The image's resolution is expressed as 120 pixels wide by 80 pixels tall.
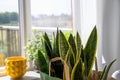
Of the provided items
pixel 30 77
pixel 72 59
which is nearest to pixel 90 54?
pixel 72 59

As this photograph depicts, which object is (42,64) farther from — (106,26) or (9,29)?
(106,26)

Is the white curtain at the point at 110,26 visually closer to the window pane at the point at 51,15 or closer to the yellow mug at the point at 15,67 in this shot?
the window pane at the point at 51,15

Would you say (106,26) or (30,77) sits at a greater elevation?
(106,26)

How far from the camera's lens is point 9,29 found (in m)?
2.10

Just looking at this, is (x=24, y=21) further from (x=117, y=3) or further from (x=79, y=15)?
(x=117, y=3)

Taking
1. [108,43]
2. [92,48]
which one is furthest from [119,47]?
[92,48]

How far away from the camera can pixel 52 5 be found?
2.44 meters

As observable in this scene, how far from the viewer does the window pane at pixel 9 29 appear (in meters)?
2.00

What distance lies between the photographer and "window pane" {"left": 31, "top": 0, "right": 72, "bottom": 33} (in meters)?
2.28

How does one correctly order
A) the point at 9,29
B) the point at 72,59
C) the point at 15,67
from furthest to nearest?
the point at 9,29
the point at 15,67
the point at 72,59

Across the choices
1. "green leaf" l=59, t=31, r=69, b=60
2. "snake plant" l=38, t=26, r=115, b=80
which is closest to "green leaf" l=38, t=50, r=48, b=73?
"snake plant" l=38, t=26, r=115, b=80

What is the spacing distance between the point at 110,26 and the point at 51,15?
696 mm

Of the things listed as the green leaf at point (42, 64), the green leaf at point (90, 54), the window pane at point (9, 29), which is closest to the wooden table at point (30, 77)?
the window pane at point (9, 29)

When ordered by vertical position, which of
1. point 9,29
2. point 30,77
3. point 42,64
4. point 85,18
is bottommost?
point 30,77
